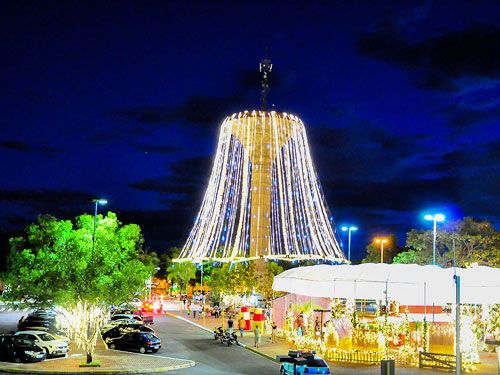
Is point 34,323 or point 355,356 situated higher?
point 34,323

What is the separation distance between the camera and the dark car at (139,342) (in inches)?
1384

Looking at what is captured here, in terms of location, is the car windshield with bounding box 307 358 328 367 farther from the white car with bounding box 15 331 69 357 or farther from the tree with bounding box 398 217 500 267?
the tree with bounding box 398 217 500 267

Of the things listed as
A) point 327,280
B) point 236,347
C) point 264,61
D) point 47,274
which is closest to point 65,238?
point 47,274

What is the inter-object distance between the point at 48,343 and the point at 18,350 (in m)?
2.30

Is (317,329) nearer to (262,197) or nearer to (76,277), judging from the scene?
(76,277)

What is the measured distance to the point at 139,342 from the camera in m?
35.4

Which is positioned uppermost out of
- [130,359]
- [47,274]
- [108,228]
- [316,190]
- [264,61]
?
[264,61]

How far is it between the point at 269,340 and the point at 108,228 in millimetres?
14684

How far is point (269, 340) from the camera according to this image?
1725 inches

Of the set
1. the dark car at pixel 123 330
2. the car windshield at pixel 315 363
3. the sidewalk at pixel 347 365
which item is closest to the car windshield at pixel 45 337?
the dark car at pixel 123 330

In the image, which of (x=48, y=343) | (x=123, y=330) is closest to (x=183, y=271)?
(x=123, y=330)

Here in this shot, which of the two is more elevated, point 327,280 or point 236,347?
point 327,280

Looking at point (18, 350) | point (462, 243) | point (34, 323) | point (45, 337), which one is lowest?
point (18, 350)

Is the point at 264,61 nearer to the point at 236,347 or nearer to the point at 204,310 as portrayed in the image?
the point at 204,310
